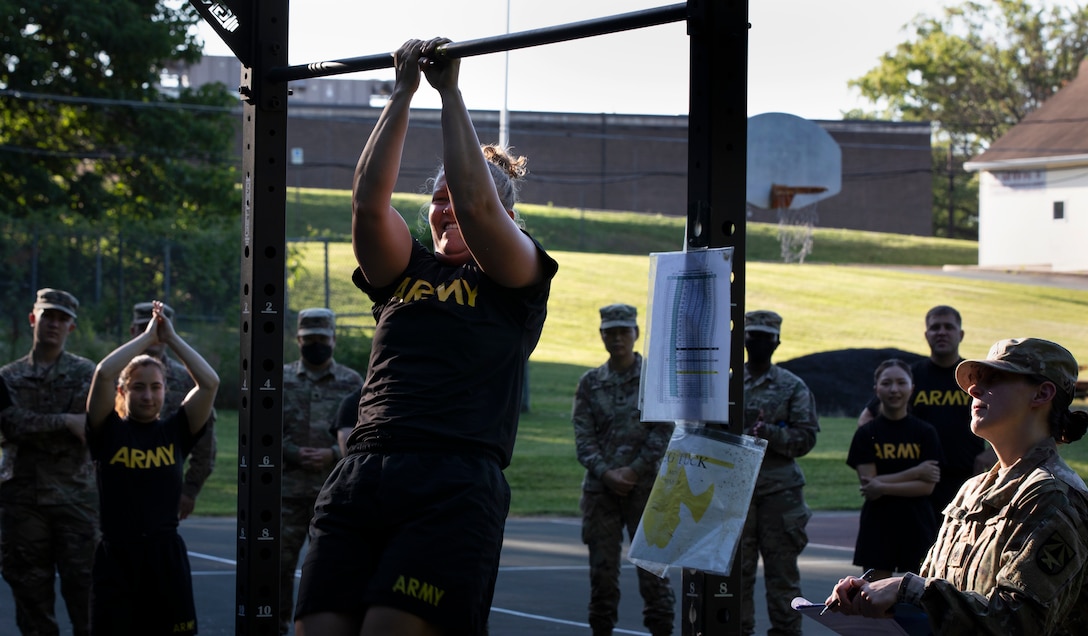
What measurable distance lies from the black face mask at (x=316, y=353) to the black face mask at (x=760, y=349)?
2.93 meters

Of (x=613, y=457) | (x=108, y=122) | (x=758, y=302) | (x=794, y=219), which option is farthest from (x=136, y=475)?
(x=758, y=302)

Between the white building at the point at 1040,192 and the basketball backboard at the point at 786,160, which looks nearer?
the basketball backboard at the point at 786,160

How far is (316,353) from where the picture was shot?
9000 millimetres

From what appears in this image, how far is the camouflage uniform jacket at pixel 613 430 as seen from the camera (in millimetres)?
8484

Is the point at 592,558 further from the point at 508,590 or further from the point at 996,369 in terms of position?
the point at 996,369

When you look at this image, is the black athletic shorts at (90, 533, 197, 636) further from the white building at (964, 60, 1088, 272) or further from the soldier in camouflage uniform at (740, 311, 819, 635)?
the white building at (964, 60, 1088, 272)

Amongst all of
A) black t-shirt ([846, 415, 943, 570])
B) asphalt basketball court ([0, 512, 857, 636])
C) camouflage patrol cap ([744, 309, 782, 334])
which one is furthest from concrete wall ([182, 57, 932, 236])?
black t-shirt ([846, 415, 943, 570])

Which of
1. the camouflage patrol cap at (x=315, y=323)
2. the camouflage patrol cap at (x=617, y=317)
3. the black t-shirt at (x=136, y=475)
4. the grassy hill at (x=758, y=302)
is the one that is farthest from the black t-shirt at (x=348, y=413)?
the grassy hill at (x=758, y=302)

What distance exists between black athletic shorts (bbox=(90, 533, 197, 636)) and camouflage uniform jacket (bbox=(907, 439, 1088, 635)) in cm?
411

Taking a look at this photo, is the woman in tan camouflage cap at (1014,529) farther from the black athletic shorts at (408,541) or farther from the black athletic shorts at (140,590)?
the black athletic shorts at (140,590)

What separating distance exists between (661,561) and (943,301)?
35825 mm

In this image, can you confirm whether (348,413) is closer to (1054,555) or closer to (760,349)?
(760,349)

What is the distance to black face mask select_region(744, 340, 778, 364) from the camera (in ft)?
27.3

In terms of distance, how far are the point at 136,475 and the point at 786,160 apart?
9.37m
